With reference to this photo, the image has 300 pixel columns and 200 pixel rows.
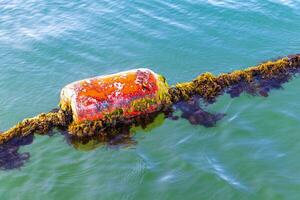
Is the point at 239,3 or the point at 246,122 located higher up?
the point at 239,3

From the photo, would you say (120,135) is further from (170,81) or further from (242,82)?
(242,82)

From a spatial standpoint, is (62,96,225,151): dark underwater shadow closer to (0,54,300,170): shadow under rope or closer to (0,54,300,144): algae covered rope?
(0,54,300,170): shadow under rope

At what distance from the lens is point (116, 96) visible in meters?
11.8

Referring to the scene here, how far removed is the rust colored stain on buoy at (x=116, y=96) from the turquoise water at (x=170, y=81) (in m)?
0.79

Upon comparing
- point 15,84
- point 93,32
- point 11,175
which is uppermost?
point 93,32

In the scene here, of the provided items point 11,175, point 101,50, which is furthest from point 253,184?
point 101,50

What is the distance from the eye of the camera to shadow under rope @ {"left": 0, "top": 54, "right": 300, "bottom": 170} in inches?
443

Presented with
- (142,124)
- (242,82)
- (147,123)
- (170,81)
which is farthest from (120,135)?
(242,82)

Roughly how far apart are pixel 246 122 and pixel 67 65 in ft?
23.2

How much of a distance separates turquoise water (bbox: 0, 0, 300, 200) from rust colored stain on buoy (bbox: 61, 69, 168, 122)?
79 cm

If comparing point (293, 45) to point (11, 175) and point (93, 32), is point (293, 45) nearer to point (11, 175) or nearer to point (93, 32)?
point (93, 32)

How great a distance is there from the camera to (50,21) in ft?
62.2

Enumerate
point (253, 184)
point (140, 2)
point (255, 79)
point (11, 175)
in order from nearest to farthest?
point (253, 184), point (11, 175), point (255, 79), point (140, 2)

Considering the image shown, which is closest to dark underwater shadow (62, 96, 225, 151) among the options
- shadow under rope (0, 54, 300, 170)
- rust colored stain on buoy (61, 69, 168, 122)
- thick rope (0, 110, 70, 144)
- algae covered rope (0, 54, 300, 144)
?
shadow under rope (0, 54, 300, 170)
